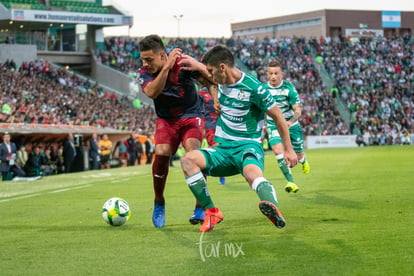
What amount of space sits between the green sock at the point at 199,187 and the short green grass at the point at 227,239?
0.35 metres

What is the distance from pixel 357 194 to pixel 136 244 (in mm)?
A: 6405

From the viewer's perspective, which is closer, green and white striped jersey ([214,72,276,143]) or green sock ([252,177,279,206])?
green sock ([252,177,279,206])

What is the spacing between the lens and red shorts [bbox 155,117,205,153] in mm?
9180

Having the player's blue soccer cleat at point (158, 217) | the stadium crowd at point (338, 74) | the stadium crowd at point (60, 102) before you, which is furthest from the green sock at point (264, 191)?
the stadium crowd at point (338, 74)

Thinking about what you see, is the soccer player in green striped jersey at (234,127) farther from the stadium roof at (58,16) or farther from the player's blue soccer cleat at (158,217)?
the stadium roof at (58,16)

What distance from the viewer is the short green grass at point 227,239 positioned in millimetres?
6223

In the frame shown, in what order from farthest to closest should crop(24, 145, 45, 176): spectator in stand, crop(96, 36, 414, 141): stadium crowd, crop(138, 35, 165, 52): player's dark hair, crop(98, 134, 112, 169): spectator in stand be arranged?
crop(96, 36, 414, 141): stadium crowd
crop(98, 134, 112, 169): spectator in stand
crop(24, 145, 45, 176): spectator in stand
crop(138, 35, 165, 52): player's dark hair

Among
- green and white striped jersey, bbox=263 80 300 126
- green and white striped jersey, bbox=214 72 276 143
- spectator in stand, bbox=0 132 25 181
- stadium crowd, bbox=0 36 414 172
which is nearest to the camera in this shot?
green and white striped jersey, bbox=214 72 276 143

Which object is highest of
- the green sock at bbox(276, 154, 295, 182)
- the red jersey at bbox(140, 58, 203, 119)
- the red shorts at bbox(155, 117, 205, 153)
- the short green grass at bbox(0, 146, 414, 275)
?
the red jersey at bbox(140, 58, 203, 119)

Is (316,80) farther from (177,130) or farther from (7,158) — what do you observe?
(177,130)
